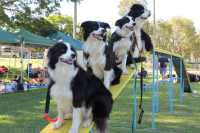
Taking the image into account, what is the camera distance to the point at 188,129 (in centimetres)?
953

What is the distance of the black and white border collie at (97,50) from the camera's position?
18.4 ft

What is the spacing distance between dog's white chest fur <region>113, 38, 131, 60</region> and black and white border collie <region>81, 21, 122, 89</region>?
636mm

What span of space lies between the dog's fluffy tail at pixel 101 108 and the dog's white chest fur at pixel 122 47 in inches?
56.5

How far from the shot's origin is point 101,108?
518cm

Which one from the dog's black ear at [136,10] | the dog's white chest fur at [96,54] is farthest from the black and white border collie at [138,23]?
the dog's white chest fur at [96,54]

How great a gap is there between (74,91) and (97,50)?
102cm

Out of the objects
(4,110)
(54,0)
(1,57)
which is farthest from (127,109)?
(1,57)

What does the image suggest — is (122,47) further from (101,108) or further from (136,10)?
(101,108)

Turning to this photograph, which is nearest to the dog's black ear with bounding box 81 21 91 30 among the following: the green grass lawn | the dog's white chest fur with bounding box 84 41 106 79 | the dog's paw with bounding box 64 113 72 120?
the dog's white chest fur with bounding box 84 41 106 79

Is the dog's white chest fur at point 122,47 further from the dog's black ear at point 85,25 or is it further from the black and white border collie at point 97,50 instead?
the dog's black ear at point 85,25

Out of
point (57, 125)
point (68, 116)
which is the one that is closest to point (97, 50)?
point (68, 116)

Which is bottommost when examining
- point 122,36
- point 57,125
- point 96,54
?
point 57,125

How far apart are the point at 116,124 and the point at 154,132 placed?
1.17 m

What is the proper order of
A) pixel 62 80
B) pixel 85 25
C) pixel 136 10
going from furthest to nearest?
pixel 136 10
pixel 85 25
pixel 62 80
